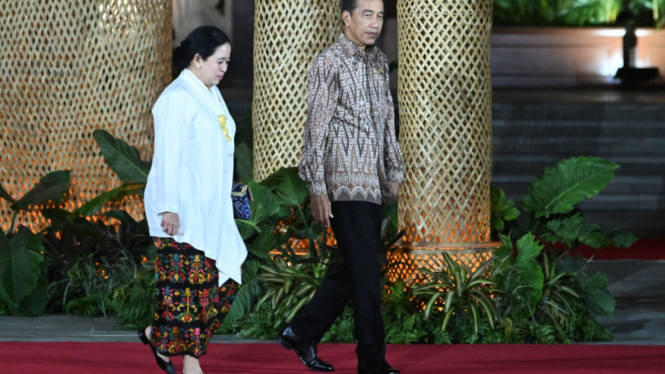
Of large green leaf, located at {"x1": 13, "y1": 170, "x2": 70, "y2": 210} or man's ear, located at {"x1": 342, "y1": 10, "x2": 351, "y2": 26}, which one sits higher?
man's ear, located at {"x1": 342, "y1": 10, "x2": 351, "y2": 26}

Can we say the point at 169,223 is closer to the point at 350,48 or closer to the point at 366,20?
the point at 350,48

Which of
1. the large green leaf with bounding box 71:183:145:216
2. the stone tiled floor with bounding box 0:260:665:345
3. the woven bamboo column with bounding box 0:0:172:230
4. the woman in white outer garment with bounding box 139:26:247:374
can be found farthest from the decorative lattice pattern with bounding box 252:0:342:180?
the woman in white outer garment with bounding box 139:26:247:374

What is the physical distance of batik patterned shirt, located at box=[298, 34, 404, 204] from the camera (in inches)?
172

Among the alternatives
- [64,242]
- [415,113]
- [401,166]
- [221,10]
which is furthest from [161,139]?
[221,10]

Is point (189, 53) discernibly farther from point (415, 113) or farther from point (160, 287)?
point (415, 113)

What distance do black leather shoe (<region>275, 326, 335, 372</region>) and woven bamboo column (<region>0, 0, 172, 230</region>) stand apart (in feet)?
9.03

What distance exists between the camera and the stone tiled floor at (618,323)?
580cm

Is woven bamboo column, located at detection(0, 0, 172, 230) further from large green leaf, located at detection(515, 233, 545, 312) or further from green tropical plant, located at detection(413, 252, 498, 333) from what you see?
large green leaf, located at detection(515, 233, 545, 312)

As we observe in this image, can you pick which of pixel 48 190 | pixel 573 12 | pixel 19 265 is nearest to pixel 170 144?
pixel 19 265

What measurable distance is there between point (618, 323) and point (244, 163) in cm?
259

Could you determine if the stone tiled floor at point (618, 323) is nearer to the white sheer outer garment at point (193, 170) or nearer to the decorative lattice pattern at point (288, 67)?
the decorative lattice pattern at point (288, 67)

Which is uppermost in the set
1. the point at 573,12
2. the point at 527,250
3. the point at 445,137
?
the point at 573,12

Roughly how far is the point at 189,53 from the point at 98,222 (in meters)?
3.04

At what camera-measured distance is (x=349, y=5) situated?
4426mm
